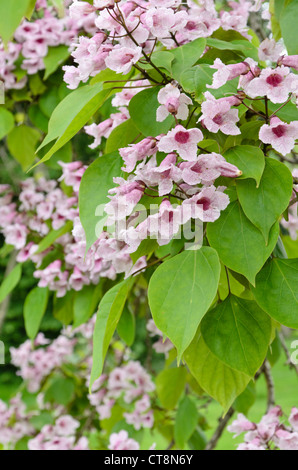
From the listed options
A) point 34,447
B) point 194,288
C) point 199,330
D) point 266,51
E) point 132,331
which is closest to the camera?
point 194,288

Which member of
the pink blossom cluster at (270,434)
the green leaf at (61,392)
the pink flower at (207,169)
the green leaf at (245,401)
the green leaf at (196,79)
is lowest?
the green leaf at (61,392)

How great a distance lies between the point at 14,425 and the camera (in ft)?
7.10

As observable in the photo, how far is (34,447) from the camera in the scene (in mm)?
1845

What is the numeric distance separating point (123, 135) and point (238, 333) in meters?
0.31

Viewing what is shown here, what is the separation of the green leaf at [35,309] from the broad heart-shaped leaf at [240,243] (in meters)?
0.78

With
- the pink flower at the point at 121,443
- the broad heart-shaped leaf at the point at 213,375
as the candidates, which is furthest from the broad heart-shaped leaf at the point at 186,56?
the pink flower at the point at 121,443

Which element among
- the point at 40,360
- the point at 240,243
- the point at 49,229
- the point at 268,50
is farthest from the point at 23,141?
the point at 40,360

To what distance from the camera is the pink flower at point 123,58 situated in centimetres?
65

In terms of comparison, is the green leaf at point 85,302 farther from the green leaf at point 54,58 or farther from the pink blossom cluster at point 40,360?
the pink blossom cluster at point 40,360

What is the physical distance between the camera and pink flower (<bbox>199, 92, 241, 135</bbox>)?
63 centimetres

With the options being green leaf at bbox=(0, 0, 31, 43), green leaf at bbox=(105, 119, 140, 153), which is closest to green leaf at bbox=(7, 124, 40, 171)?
green leaf at bbox=(105, 119, 140, 153)

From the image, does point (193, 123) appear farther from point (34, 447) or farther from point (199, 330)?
point (34, 447)

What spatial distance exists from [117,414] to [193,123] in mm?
1414
